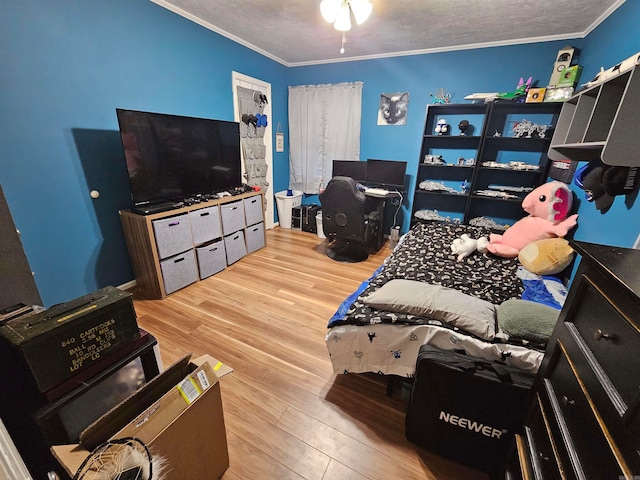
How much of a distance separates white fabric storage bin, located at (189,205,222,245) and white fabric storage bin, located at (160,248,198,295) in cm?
17

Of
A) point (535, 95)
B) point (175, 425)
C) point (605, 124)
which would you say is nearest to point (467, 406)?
point (175, 425)

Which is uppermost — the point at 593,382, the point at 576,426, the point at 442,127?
the point at 442,127

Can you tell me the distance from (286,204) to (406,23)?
2691 mm

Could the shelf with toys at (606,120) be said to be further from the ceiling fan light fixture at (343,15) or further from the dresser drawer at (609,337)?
the ceiling fan light fixture at (343,15)

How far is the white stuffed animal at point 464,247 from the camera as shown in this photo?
227 centimetres

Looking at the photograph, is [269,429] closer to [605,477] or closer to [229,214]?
[605,477]

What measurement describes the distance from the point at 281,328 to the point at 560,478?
1668 millimetres

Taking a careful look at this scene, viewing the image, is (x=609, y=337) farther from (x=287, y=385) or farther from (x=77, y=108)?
(x=77, y=108)

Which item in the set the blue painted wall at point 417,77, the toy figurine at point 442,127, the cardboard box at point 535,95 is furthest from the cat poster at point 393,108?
the cardboard box at point 535,95

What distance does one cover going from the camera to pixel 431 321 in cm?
134

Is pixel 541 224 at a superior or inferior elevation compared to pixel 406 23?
inferior

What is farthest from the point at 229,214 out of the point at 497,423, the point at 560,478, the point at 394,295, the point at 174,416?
the point at 560,478

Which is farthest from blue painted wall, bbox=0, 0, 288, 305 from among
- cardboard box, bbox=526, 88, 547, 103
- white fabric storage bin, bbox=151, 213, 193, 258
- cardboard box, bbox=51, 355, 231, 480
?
cardboard box, bbox=526, 88, 547, 103

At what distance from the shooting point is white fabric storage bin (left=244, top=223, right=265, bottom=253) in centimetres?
333
